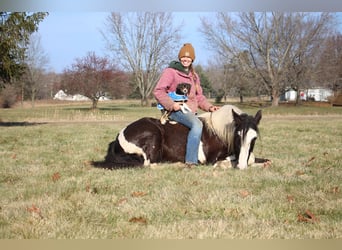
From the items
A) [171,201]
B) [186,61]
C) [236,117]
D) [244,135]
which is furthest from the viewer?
[186,61]

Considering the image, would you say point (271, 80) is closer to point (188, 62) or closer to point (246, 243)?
point (188, 62)

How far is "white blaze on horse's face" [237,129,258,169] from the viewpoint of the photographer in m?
5.77

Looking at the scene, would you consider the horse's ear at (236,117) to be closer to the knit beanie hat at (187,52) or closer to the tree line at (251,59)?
the knit beanie hat at (187,52)

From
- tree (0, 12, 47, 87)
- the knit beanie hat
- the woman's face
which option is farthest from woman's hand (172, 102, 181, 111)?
tree (0, 12, 47, 87)

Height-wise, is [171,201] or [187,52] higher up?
[187,52]

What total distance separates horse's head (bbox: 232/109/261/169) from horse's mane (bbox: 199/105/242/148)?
0.21 meters

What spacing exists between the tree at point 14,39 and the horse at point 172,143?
12.5 metres

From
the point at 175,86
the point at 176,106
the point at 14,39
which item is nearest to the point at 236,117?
the point at 176,106

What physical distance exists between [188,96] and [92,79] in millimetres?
29171

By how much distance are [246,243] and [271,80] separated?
40.8 meters

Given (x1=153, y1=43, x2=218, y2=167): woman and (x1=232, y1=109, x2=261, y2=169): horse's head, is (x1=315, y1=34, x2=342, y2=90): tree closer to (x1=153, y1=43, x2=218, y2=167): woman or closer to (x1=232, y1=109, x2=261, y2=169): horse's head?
(x1=153, y1=43, x2=218, y2=167): woman

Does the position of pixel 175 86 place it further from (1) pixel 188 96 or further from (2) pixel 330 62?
(2) pixel 330 62

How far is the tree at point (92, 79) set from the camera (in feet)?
113

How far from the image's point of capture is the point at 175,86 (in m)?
6.71
